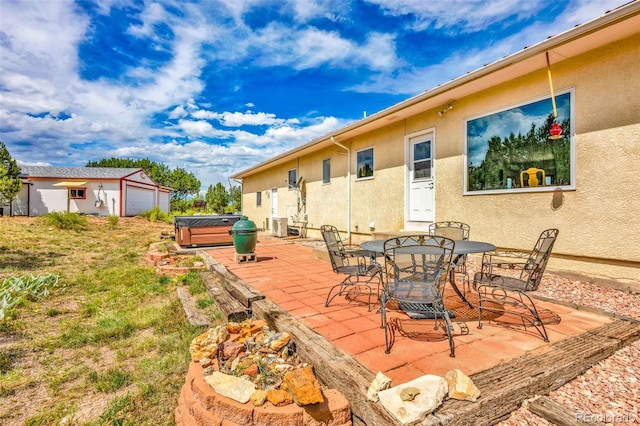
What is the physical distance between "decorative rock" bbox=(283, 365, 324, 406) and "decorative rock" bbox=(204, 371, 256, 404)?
0.24 metres

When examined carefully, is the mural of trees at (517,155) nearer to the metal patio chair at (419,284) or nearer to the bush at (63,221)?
the metal patio chair at (419,284)

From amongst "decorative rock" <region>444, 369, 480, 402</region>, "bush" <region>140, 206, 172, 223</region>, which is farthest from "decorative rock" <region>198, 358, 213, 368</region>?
"bush" <region>140, 206, 172, 223</region>

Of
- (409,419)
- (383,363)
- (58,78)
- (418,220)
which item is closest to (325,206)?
(418,220)

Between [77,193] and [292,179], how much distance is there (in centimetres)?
1909

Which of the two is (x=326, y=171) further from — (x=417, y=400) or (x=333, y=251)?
(x=417, y=400)

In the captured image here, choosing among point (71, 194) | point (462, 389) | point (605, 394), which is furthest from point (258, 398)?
point (71, 194)

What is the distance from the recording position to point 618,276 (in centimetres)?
397

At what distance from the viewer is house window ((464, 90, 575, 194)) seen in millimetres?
4477

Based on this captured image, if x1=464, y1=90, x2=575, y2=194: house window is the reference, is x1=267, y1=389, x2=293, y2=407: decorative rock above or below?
below

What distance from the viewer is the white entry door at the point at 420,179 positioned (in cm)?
665

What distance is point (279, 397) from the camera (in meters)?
1.82

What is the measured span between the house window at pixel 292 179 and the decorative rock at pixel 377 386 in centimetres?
1116

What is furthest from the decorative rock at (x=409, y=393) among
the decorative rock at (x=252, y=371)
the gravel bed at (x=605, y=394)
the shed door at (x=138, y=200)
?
Answer: the shed door at (x=138, y=200)

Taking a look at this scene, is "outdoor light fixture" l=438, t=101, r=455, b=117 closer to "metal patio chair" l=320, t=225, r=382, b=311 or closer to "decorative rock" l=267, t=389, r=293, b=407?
"metal patio chair" l=320, t=225, r=382, b=311
